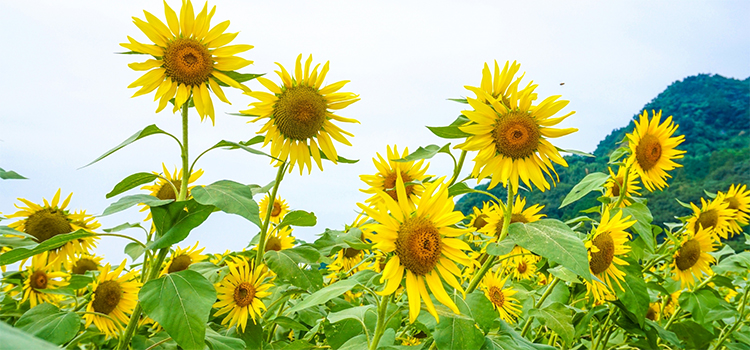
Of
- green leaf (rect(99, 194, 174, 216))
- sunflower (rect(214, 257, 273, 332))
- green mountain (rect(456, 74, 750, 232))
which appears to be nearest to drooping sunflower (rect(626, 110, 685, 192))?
sunflower (rect(214, 257, 273, 332))

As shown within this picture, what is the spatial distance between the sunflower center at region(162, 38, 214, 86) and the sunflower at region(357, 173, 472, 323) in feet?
3.11

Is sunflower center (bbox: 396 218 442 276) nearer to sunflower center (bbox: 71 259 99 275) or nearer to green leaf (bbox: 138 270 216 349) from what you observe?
green leaf (bbox: 138 270 216 349)

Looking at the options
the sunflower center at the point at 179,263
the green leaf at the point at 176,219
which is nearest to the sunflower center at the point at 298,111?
the green leaf at the point at 176,219

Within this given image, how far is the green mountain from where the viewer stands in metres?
12.6

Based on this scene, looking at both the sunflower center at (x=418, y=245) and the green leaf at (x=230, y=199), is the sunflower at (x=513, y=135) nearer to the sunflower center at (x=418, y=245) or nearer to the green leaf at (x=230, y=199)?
the sunflower center at (x=418, y=245)

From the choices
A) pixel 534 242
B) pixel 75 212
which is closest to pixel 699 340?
pixel 534 242

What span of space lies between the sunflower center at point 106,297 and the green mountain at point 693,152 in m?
4.25

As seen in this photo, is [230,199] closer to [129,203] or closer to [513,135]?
[129,203]

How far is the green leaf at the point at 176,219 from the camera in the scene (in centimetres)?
150

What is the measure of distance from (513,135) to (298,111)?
0.87m

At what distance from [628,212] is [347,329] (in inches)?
59.2

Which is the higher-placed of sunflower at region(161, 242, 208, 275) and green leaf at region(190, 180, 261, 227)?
green leaf at region(190, 180, 261, 227)

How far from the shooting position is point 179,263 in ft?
8.61

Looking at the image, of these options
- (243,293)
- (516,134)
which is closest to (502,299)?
(516,134)
